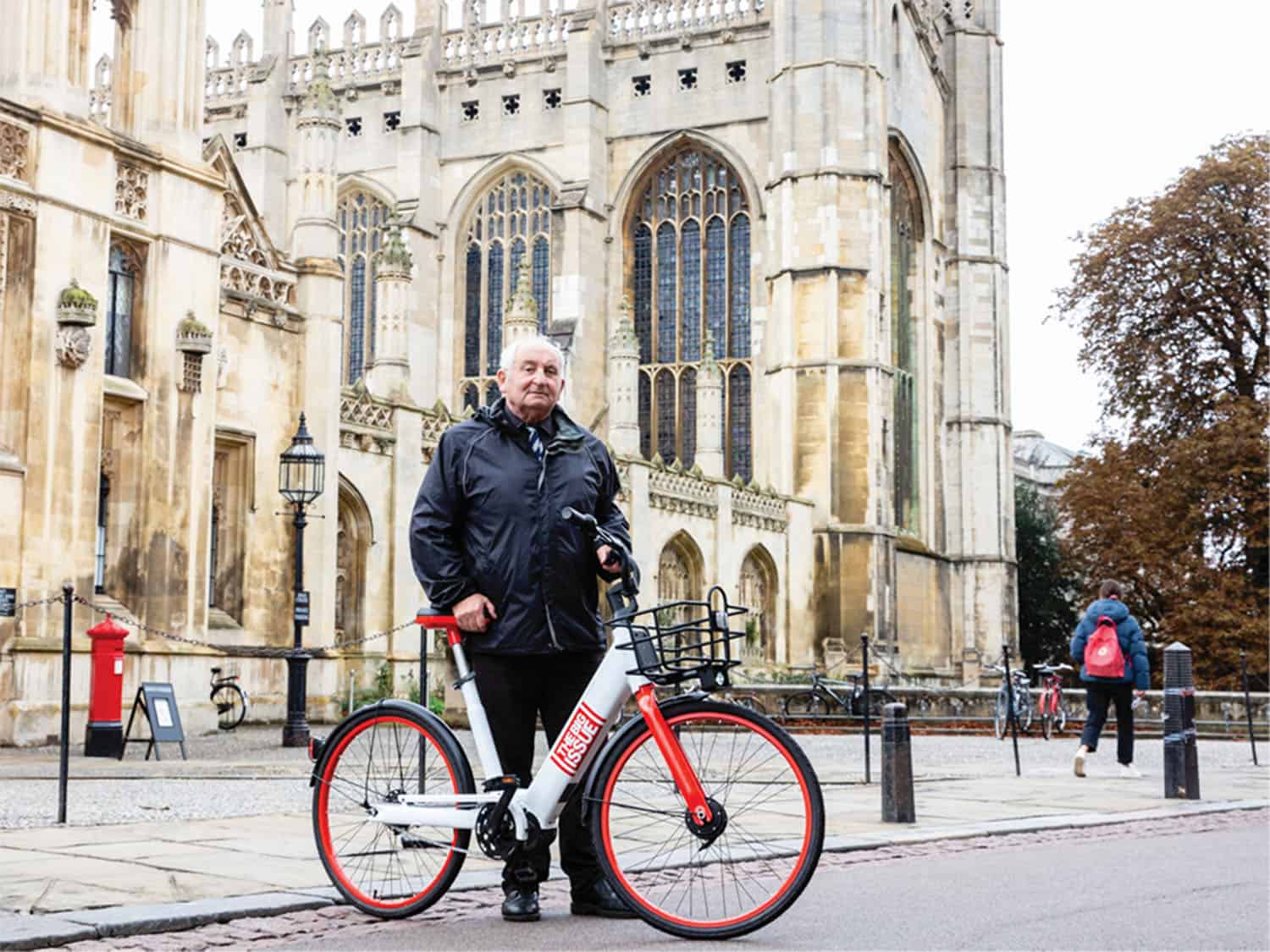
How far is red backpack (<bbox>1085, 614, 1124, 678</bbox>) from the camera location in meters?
13.6

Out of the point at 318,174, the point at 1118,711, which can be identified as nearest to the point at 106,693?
the point at 1118,711

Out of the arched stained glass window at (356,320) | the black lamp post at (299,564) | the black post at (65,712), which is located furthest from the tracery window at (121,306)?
the arched stained glass window at (356,320)

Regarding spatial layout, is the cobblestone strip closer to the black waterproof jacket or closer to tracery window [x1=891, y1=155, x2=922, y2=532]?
the black waterproof jacket

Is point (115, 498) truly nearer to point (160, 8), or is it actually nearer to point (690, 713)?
point (160, 8)

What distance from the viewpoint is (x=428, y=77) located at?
44.4m

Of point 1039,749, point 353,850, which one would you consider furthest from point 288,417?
point 353,850

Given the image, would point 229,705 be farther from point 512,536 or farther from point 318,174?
point 512,536

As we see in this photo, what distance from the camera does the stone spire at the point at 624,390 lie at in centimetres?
3153

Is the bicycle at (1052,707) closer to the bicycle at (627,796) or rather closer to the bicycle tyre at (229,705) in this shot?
the bicycle tyre at (229,705)

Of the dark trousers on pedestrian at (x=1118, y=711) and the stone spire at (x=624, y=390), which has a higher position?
the stone spire at (x=624, y=390)

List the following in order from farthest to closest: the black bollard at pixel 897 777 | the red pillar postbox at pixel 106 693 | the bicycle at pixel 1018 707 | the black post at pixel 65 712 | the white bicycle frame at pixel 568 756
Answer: the bicycle at pixel 1018 707 < the red pillar postbox at pixel 106 693 < the black bollard at pixel 897 777 < the black post at pixel 65 712 < the white bicycle frame at pixel 568 756

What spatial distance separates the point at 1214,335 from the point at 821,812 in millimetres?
34692

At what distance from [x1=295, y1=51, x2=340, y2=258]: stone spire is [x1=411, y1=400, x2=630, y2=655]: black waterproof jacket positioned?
53.9 feet

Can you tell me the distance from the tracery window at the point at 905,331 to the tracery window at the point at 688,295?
408 cm
